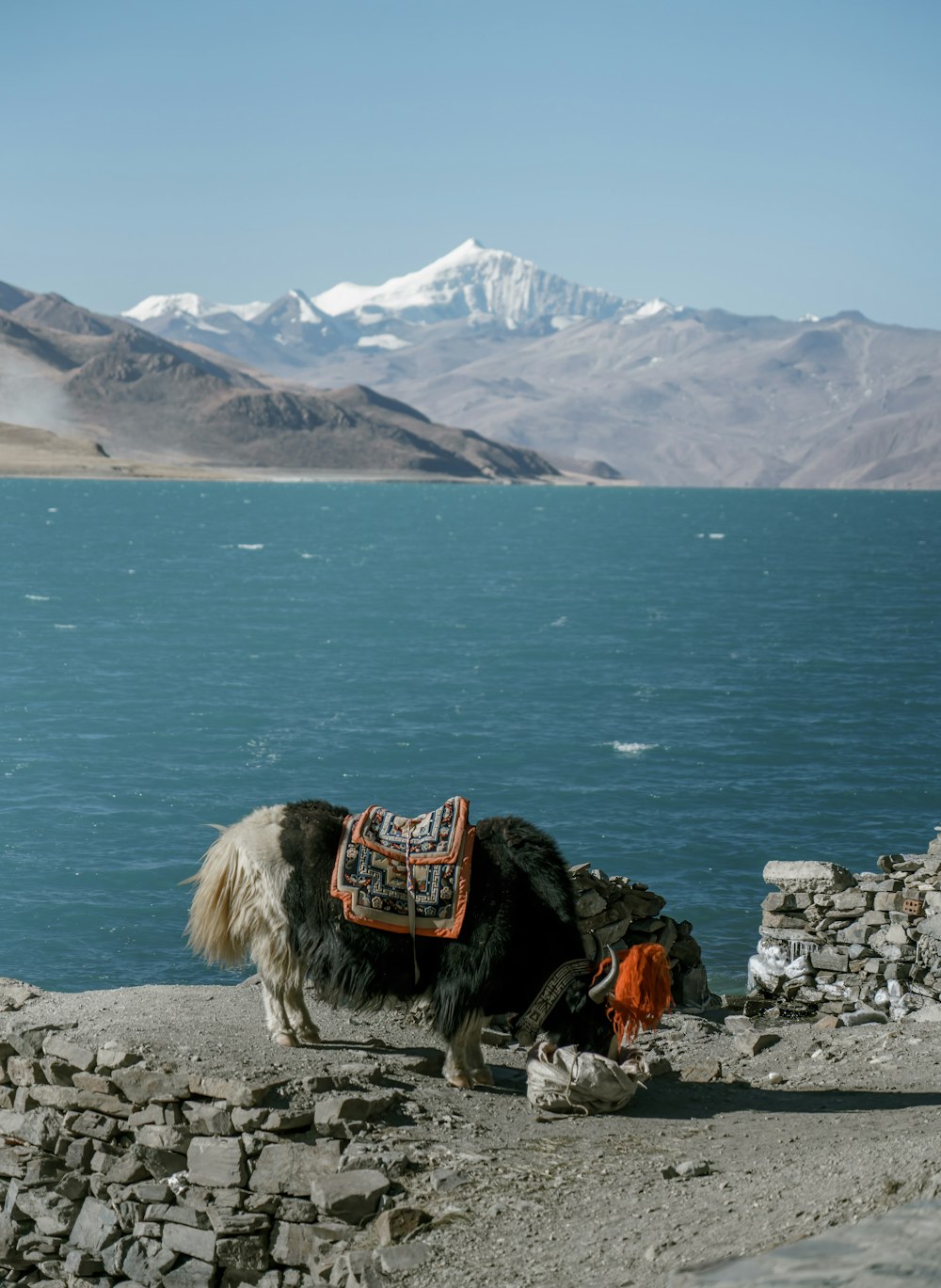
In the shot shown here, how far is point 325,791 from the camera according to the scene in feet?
88.0

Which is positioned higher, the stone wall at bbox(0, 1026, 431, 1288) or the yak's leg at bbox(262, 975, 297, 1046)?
the yak's leg at bbox(262, 975, 297, 1046)

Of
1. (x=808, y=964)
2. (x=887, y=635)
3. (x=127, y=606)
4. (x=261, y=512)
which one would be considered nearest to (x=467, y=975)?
(x=808, y=964)

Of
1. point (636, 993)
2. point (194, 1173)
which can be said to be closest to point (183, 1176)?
point (194, 1173)

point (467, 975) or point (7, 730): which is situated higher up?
point (467, 975)

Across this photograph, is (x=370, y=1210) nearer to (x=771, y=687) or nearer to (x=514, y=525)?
(x=771, y=687)

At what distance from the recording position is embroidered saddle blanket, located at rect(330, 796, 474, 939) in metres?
9.40

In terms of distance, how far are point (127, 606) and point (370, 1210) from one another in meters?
54.3

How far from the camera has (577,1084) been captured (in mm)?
9055

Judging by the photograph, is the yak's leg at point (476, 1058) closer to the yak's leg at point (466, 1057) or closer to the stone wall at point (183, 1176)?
the yak's leg at point (466, 1057)

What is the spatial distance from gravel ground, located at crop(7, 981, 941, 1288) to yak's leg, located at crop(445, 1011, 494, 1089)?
11 centimetres

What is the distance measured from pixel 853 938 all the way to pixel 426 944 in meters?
5.62

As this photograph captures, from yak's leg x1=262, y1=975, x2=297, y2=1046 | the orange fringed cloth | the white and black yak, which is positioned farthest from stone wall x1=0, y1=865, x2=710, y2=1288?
the orange fringed cloth

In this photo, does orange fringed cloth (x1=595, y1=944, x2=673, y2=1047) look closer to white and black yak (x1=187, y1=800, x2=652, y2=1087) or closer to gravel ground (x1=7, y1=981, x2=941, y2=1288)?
white and black yak (x1=187, y1=800, x2=652, y2=1087)

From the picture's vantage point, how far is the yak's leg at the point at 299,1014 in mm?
9656
